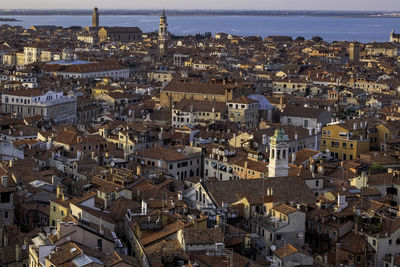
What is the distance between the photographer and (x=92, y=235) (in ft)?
43.0

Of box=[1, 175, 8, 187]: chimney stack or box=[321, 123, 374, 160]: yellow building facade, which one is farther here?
box=[321, 123, 374, 160]: yellow building facade

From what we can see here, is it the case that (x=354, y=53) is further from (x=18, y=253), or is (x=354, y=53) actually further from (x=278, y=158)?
(x=18, y=253)

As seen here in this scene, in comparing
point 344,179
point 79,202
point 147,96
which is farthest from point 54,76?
point 79,202

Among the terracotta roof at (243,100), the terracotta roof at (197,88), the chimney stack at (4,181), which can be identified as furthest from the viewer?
the terracotta roof at (197,88)

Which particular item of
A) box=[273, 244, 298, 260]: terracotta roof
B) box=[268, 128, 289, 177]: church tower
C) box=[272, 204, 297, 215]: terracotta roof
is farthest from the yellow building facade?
box=[273, 244, 298, 260]: terracotta roof

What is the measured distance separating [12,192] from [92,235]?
386 cm

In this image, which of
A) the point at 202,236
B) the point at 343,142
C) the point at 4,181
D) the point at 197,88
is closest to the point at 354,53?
the point at 197,88

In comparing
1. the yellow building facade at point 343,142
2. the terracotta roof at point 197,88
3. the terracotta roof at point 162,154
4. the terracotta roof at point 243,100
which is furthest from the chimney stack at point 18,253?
the terracotta roof at point 197,88

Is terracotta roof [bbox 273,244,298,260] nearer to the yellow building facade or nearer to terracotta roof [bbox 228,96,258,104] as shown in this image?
the yellow building facade

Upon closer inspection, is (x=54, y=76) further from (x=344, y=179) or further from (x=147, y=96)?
(x=344, y=179)

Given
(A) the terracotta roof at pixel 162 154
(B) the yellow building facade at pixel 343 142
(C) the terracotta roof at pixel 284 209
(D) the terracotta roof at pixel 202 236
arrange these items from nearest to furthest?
(D) the terracotta roof at pixel 202 236 → (C) the terracotta roof at pixel 284 209 → (A) the terracotta roof at pixel 162 154 → (B) the yellow building facade at pixel 343 142

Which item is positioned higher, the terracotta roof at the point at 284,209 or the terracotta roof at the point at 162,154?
the terracotta roof at the point at 284,209

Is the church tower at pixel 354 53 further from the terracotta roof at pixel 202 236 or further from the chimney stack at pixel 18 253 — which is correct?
the chimney stack at pixel 18 253

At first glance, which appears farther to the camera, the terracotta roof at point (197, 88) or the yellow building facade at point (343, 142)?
the terracotta roof at point (197, 88)
